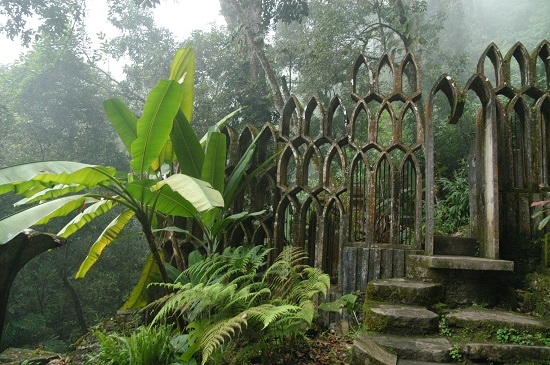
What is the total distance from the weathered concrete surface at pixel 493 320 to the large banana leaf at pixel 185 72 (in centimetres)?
297

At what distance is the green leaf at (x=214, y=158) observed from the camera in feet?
11.8

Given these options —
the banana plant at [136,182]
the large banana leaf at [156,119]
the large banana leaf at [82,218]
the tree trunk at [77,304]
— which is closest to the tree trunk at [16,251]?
the banana plant at [136,182]

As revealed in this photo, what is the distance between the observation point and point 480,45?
29.2m

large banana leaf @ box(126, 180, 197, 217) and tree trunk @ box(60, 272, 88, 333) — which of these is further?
tree trunk @ box(60, 272, 88, 333)

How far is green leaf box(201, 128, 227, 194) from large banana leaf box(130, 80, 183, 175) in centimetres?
A: 53

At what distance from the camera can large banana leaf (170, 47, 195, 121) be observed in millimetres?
4016

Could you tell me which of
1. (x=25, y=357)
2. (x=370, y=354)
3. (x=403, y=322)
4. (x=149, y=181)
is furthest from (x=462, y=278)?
(x=25, y=357)

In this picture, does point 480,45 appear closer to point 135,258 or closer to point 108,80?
point 108,80

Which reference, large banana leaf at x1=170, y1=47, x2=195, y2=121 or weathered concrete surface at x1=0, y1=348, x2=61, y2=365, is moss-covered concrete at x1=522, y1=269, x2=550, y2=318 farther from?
weathered concrete surface at x1=0, y1=348, x2=61, y2=365

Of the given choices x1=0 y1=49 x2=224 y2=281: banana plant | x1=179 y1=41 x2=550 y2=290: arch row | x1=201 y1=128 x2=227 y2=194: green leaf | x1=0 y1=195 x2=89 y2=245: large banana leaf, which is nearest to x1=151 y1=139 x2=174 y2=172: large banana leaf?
x1=0 y1=49 x2=224 y2=281: banana plant

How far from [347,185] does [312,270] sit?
3.81ft

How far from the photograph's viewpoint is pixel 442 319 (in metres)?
2.94

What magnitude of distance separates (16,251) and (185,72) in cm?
216

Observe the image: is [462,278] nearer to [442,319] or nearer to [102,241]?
[442,319]
